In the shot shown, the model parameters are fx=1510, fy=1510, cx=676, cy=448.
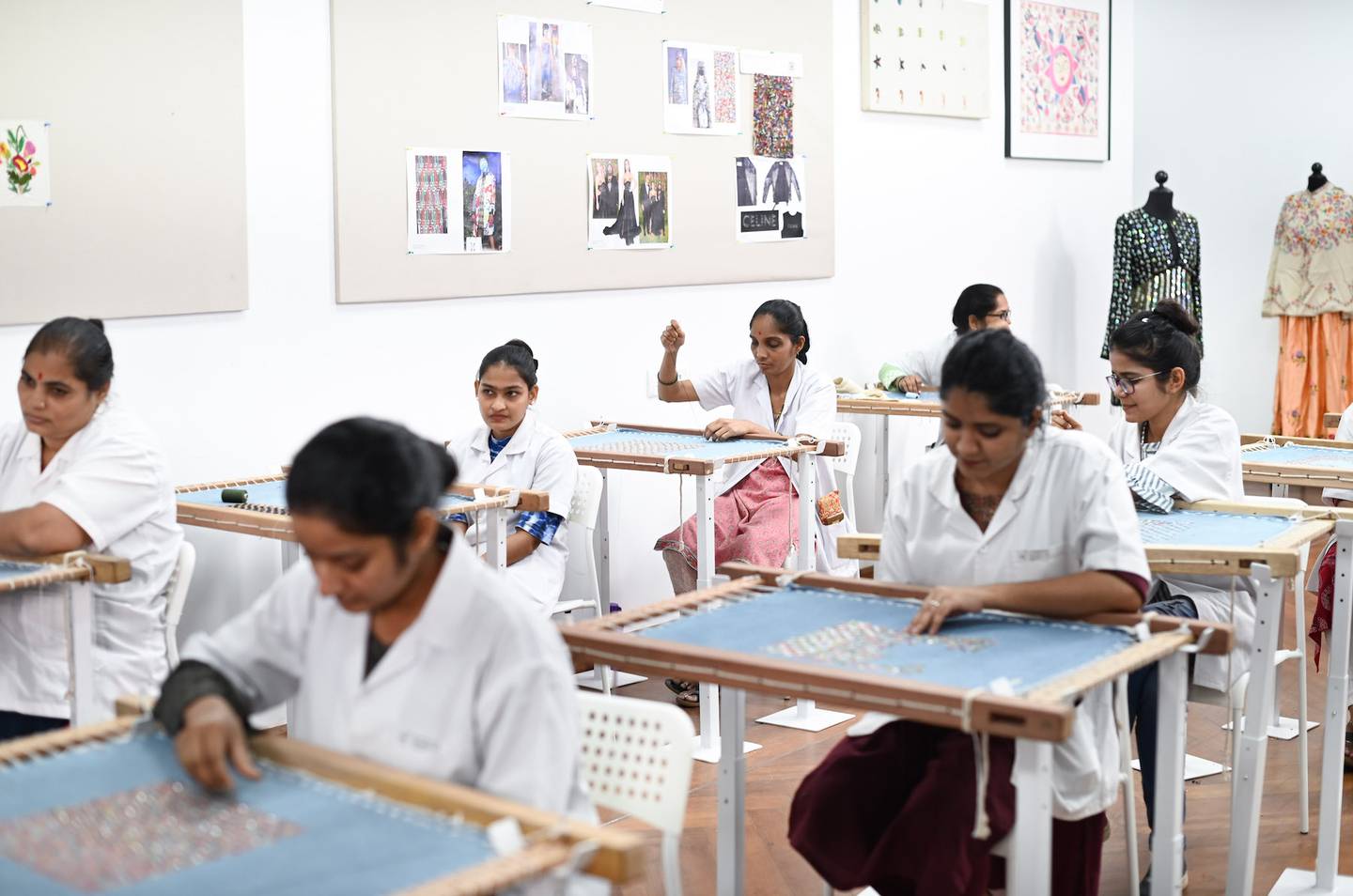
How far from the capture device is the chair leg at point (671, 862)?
6.95ft

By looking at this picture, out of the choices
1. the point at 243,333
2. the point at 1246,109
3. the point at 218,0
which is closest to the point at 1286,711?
the point at 243,333

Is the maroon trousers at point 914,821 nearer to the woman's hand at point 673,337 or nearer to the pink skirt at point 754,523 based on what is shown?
the pink skirt at point 754,523

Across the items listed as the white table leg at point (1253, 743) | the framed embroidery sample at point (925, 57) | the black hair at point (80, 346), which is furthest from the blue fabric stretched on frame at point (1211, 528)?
the framed embroidery sample at point (925, 57)

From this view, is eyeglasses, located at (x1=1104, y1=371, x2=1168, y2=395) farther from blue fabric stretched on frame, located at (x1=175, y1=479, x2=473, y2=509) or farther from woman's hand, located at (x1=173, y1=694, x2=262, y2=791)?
woman's hand, located at (x1=173, y1=694, x2=262, y2=791)

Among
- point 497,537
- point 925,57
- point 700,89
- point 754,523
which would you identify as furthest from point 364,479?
point 925,57

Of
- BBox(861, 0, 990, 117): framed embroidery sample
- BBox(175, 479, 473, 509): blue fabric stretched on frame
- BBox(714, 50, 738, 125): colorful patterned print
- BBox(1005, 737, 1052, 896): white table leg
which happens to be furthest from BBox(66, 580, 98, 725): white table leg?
BBox(861, 0, 990, 117): framed embroidery sample

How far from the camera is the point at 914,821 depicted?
2.34m

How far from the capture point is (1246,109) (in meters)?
9.16

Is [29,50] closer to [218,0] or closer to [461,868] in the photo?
[218,0]

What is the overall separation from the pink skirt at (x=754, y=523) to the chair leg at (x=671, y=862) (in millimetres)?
2601

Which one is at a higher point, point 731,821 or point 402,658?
point 402,658

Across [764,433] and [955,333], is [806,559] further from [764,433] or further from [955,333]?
[955,333]

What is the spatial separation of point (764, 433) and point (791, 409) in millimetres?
364

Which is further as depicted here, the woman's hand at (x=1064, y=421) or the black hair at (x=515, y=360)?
the black hair at (x=515, y=360)
